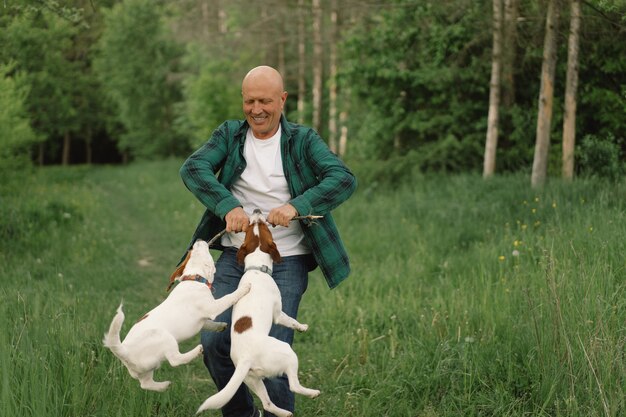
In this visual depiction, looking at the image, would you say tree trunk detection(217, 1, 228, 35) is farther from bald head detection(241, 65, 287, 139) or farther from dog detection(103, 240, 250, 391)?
dog detection(103, 240, 250, 391)

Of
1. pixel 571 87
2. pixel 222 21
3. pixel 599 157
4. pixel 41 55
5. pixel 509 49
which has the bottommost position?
pixel 599 157

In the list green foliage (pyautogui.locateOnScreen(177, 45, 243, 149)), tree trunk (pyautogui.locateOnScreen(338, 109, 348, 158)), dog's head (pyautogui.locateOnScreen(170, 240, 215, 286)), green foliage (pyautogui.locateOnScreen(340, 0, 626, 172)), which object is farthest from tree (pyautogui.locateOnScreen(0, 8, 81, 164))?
tree trunk (pyautogui.locateOnScreen(338, 109, 348, 158))

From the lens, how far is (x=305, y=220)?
383 centimetres

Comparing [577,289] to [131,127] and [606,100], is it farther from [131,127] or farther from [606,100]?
[131,127]

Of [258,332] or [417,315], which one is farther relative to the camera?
[417,315]

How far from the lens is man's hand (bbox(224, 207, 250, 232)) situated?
355 cm

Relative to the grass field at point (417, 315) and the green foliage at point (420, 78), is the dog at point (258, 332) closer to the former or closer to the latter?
the grass field at point (417, 315)

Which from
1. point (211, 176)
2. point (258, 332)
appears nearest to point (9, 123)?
point (211, 176)

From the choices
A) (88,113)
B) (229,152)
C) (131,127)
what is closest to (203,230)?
(229,152)

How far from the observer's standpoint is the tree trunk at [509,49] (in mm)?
10414

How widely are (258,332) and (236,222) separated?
2.08 ft

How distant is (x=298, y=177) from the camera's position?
13.0 ft

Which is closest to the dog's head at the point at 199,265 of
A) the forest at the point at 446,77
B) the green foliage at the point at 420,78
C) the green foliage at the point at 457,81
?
the forest at the point at 446,77

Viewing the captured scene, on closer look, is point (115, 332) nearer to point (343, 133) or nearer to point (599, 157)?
point (599, 157)
